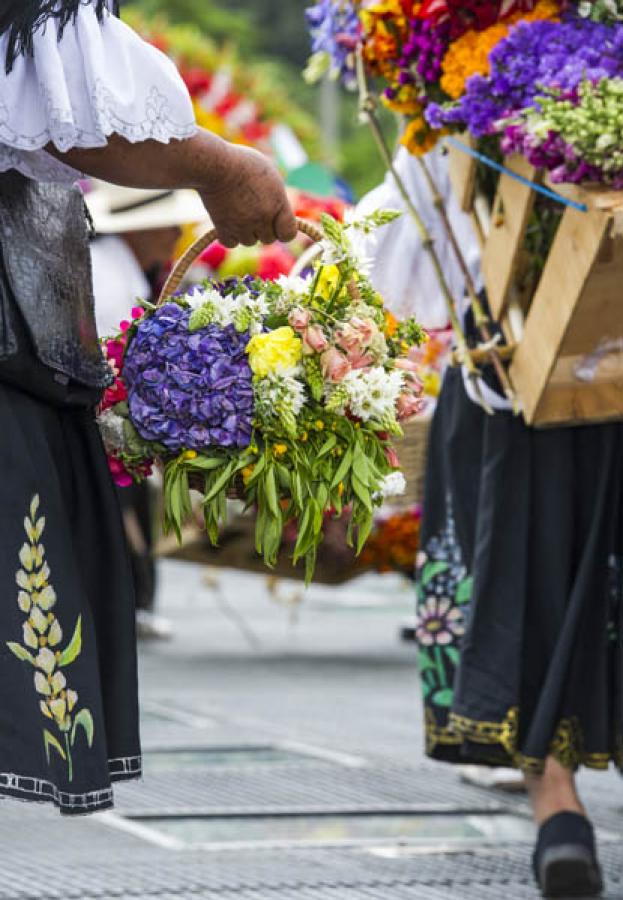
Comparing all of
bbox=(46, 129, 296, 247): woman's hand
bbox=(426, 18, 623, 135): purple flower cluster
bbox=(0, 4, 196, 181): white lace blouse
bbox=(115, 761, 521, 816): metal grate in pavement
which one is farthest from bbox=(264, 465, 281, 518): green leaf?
bbox=(115, 761, 521, 816): metal grate in pavement

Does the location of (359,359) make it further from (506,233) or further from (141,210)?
(141,210)

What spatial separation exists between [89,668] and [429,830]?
6.21 ft

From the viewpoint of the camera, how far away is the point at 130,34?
8.36 ft

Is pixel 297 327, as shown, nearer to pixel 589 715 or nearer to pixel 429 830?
pixel 589 715

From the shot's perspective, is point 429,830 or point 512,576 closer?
point 512,576

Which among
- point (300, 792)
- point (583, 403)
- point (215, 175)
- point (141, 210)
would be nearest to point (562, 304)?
point (583, 403)

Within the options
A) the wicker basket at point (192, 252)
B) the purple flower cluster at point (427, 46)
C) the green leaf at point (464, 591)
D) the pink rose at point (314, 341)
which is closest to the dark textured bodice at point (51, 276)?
the wicker basket at point (192, 252)

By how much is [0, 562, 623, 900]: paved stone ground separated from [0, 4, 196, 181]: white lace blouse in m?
1.70

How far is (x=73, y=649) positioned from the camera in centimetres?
263

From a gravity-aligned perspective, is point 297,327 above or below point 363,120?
below

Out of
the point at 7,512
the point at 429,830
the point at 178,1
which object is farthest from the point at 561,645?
the point at 178,1

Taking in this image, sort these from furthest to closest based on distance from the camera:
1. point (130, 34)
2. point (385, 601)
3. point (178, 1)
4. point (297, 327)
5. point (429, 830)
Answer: point (178, 1) < point (385, 601) < point (429, 830) < point (297, 327) < point (130, 34)

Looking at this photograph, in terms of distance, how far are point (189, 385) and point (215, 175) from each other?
287 mm

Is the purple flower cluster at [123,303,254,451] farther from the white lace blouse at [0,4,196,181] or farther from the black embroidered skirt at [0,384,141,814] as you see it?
the white lace blouse at [0,4,196,181]
